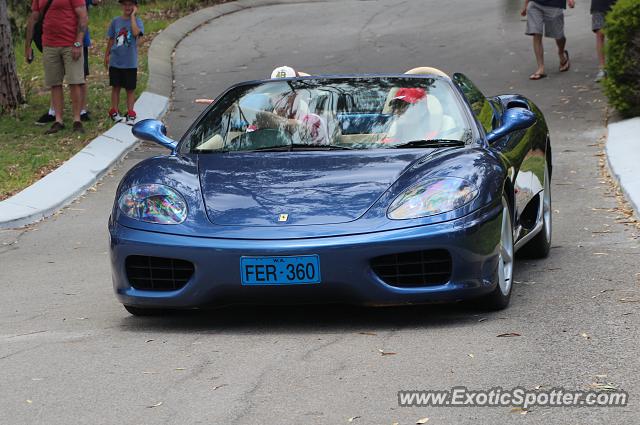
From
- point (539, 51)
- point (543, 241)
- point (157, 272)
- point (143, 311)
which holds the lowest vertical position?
point (539, 51)

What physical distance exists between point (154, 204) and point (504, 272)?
6.06 feet

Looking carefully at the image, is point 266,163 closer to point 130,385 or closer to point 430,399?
point 130,385

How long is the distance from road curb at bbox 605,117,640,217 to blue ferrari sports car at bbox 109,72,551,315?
10.3ft

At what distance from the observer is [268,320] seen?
253 inches

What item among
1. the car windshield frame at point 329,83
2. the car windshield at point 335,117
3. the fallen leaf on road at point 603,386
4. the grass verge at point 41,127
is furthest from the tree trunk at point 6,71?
the fallen leaf on road at point 603,386

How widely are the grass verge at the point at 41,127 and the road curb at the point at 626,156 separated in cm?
562

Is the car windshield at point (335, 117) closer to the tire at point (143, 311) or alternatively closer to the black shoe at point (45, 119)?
the tire at point (143, 311)

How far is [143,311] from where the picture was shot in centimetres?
666

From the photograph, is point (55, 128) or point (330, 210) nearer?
point (330, 210)

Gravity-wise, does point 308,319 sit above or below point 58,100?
above

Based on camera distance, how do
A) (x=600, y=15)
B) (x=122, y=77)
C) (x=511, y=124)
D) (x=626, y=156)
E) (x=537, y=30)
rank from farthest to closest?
(x=537, y=30) < (x=600, y=15) < (x=122, y=77) < (x=626, y=156) < (x=511, y=124)

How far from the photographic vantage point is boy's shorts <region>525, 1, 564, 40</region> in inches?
682

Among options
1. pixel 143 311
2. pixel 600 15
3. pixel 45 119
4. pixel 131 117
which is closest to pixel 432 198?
pixel 143 311

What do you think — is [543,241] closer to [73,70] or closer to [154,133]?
[154,133]
